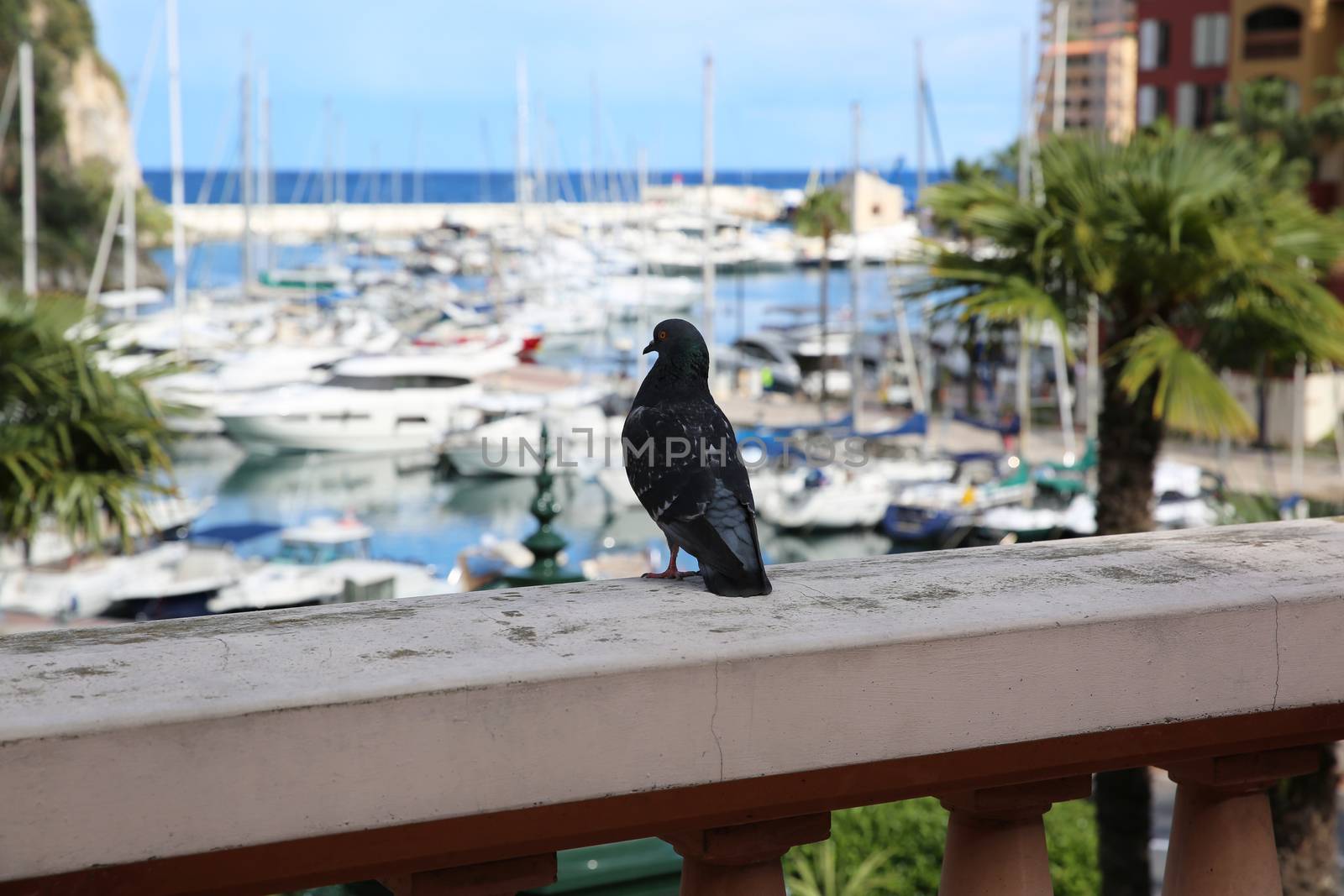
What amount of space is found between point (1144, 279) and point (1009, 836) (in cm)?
676

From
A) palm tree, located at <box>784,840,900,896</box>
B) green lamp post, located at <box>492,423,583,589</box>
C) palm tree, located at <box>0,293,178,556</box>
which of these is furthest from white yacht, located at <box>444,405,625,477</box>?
green lamp post, located at <box>492,423,583,589</box>

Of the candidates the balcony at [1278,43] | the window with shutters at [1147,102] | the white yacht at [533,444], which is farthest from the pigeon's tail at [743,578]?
the window with shutters at [1147,102]

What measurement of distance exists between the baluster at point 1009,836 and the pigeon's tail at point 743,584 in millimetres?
342

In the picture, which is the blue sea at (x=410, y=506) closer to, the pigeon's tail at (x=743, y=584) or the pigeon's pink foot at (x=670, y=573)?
the pigeon's pink foot at (x=670, y=573)

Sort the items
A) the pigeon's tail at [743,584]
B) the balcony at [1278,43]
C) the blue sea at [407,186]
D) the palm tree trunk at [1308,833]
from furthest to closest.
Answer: the blue sea at [407,186]
the balcony at [1278,43]
the palm tree trunk at [1308,833]
the pigeon's tail at [743,584]

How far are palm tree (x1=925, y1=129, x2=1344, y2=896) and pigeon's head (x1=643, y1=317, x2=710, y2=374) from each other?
5.11 meters

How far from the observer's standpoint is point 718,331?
2675 inches

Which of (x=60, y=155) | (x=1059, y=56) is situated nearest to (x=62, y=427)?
(x=1059, y=56)

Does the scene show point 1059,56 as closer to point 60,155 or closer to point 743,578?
point 743,578

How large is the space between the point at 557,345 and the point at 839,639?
49.2 m

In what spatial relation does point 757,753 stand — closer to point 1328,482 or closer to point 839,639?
point 839,639

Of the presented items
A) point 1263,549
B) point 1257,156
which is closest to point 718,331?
point 1257,156

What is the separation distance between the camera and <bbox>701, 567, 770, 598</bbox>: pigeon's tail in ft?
5.70

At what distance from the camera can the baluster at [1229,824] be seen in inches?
66.5
